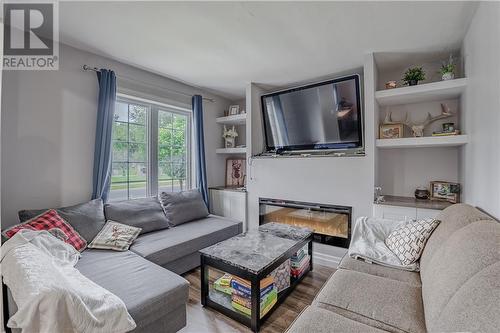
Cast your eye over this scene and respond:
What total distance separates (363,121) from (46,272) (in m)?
3.01

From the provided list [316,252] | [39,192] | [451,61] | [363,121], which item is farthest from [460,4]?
[39,192]

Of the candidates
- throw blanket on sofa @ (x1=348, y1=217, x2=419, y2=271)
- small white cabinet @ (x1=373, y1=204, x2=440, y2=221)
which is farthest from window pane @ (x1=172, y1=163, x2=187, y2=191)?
small white cabinet @ (x1=373, y1=204, x2=440, y2=221)

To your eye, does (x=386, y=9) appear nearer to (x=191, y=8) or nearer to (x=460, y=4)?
(x=460, y=4)

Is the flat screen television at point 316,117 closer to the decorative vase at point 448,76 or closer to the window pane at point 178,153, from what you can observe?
the decorative vase at point 448,76

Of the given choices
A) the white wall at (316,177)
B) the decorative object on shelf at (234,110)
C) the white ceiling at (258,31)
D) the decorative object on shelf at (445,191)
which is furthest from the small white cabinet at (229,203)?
the decorative object on shelf at (445,191)

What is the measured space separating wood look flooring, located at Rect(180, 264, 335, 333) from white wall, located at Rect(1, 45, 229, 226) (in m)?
1.67

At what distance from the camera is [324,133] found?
300 centimetres

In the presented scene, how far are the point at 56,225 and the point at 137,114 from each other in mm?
1656

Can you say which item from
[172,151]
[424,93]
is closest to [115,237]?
[172,151]

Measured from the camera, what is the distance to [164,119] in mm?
3381

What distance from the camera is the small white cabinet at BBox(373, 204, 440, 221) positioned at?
87.5 inches

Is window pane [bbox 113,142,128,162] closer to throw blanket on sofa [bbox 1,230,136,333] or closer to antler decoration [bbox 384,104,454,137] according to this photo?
throw blanket on sofa [bbox 1,230,136,333]

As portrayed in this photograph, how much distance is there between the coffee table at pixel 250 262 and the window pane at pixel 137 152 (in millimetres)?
1759

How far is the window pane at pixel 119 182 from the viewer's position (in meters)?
2.83
